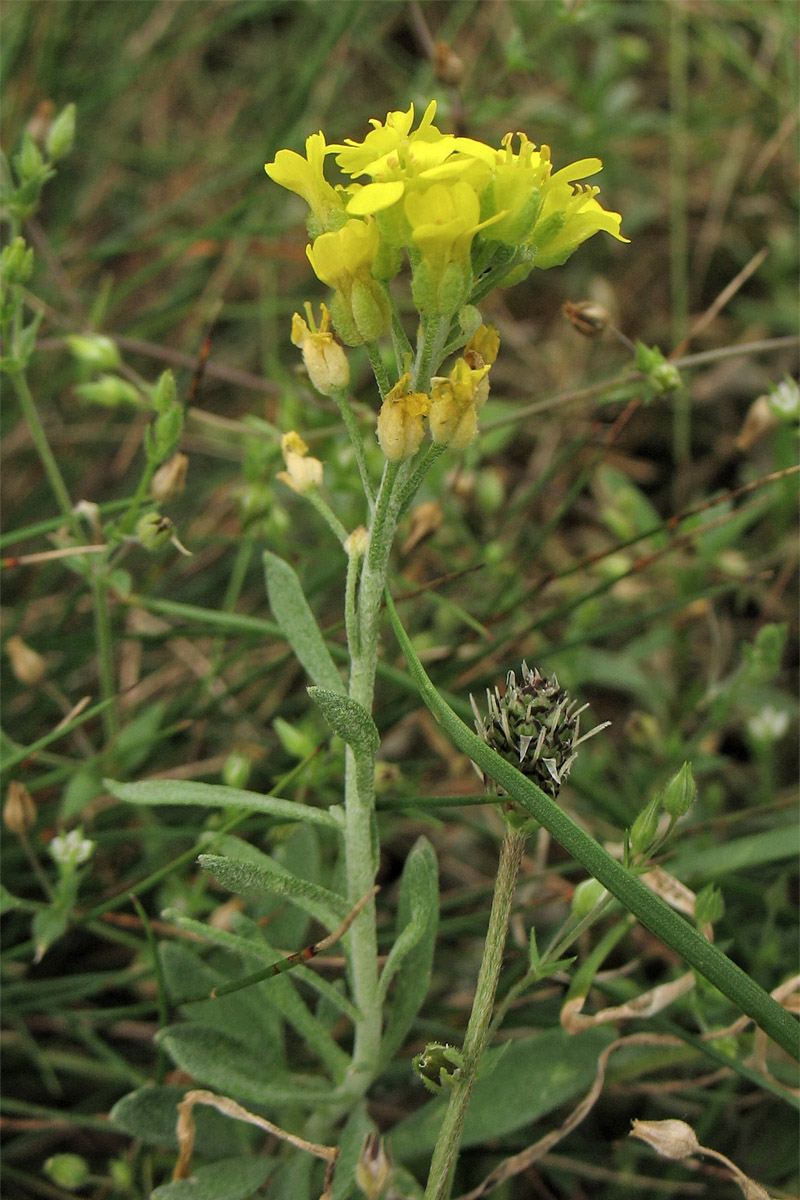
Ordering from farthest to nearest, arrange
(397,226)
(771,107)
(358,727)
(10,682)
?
(771,107)
(10,682)
(358,727)
(397,226)

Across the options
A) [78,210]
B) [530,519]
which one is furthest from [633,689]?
[78,210]

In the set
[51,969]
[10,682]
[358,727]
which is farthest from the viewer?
[10,682]

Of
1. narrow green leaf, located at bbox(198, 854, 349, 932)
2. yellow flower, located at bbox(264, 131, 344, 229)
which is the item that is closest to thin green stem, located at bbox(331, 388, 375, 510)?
yellow flower, located at bbox(264, 131, 344, 229)

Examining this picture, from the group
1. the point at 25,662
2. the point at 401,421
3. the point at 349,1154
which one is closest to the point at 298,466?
the point at 401,421

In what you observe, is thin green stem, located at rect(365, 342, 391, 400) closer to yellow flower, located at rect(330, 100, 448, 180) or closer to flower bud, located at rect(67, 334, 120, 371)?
yellow flower, located at rect(330, 100, 448, 180)

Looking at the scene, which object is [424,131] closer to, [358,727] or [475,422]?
[475,422]

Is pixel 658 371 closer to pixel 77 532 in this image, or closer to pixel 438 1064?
pixel 77 532
